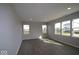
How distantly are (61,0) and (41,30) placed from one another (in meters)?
7.06

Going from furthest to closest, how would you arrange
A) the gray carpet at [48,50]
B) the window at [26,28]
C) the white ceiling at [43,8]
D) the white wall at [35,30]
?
the white wall at [35,30]
the window at [26,28]
the gray carpet at [48,50]
the white ceiling at [43,8]

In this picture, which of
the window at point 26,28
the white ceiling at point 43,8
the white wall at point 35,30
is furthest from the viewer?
the white wall at point 35,30

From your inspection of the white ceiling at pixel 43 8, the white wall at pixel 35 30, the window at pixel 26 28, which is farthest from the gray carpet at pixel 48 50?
the white wall at pixel 35 30

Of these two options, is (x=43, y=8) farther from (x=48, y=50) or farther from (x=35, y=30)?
(x=35, y=30)

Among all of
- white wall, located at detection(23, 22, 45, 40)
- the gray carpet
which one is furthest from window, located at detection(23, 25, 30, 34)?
the gray carpet

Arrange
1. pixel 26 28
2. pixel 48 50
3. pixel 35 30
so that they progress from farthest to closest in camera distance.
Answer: pixel 35 30
pixel 26 28
pixel 48 50

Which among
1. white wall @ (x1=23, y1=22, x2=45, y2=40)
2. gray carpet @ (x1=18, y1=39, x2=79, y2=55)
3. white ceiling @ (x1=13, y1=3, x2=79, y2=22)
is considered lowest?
gray carpet @ (x1=18, y1=39, x2=79, y2=55)

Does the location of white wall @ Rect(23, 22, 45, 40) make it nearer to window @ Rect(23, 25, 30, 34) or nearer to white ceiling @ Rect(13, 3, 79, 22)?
window @ Rect(23, 25, 30, 34)

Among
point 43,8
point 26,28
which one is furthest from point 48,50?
point 26,28

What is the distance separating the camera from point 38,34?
331 inches

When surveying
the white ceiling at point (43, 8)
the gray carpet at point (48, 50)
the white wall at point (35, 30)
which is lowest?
the gray carpet at point (48, 50)

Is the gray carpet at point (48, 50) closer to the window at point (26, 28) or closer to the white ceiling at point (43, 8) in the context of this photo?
the white ceiling at point (43, 8)

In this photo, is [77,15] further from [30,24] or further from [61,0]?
[30,24]

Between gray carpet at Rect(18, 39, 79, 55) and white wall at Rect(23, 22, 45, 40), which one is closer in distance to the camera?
gray carpet at Rect(18, 39, 79, 55)
